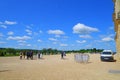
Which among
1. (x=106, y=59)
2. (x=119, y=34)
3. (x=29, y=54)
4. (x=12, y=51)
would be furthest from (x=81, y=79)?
(x=12, y=51)

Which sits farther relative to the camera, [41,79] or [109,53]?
[109,53]

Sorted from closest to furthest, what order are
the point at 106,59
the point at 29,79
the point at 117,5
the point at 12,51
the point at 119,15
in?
the point at 29,79 < the point at 119,15 < the point at 117,5 < the point at 106,59 < the point at 12,51

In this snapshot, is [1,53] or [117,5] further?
[1,53]

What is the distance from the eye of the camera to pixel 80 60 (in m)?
33.2

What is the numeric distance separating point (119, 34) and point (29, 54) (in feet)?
68.3

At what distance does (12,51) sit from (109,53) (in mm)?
52159

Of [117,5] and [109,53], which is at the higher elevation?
[117,5]

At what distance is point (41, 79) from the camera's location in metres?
14.0

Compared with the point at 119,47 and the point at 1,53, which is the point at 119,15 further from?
the point at 1,53

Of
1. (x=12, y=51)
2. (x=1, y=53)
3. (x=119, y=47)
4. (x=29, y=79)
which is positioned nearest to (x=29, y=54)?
(x=119, y=47)

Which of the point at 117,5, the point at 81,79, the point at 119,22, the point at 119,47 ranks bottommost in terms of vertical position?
the point at 81,79

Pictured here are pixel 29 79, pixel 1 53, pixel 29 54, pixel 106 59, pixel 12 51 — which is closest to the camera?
pixel 29 79

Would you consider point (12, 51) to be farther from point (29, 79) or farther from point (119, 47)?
point (29, 79)

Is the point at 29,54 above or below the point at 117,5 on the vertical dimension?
below
